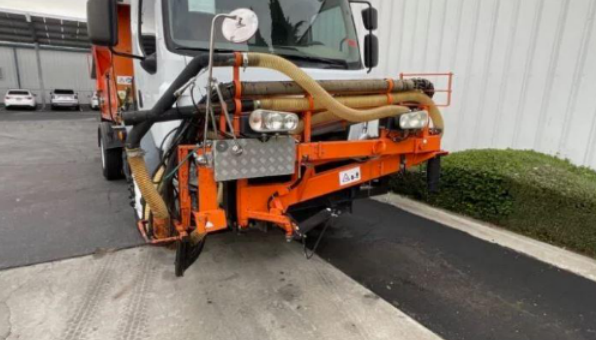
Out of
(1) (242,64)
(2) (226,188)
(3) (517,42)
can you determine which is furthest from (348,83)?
(3) (517,42)

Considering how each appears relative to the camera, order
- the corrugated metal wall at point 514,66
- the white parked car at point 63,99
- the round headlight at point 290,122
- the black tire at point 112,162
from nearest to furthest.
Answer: the round headlight at point 290,122
the corrugated metal wall at point 514,66
the black tire at point 112,162
the white parked car at point 63,99

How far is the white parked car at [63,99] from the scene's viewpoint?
2505cm

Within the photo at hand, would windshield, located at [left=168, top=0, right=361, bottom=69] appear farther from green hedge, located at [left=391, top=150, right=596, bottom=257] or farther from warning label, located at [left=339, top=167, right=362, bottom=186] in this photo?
green hedge, located at [left=391, top=150, right=596, bottom=257]

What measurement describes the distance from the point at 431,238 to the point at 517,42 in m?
3.51

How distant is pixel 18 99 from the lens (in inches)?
942

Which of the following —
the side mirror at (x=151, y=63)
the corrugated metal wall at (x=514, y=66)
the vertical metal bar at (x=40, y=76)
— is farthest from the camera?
the vertical metal bar at (x=40, y=76)

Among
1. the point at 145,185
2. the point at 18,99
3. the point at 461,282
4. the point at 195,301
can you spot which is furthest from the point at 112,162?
the point at 18,99

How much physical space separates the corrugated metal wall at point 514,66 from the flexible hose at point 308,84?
4.15 metres

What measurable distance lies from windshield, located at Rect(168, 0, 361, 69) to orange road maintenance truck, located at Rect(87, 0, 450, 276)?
11 mm

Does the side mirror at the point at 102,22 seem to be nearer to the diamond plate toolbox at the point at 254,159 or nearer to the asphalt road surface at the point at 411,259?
→ the diamond plate toolbox at the point at 254,159

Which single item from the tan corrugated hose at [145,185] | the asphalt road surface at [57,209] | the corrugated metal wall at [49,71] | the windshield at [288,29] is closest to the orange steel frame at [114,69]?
the asphalt road surface at [57,209]

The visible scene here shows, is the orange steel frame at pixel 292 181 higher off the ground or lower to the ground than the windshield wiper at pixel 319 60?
lower

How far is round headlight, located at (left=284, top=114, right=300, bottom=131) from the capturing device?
7.64 feet

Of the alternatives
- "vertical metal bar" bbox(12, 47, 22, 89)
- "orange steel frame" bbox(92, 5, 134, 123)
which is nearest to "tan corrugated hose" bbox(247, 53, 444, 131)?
"orange steel frame" bbox(92, 5, 134, 123)
